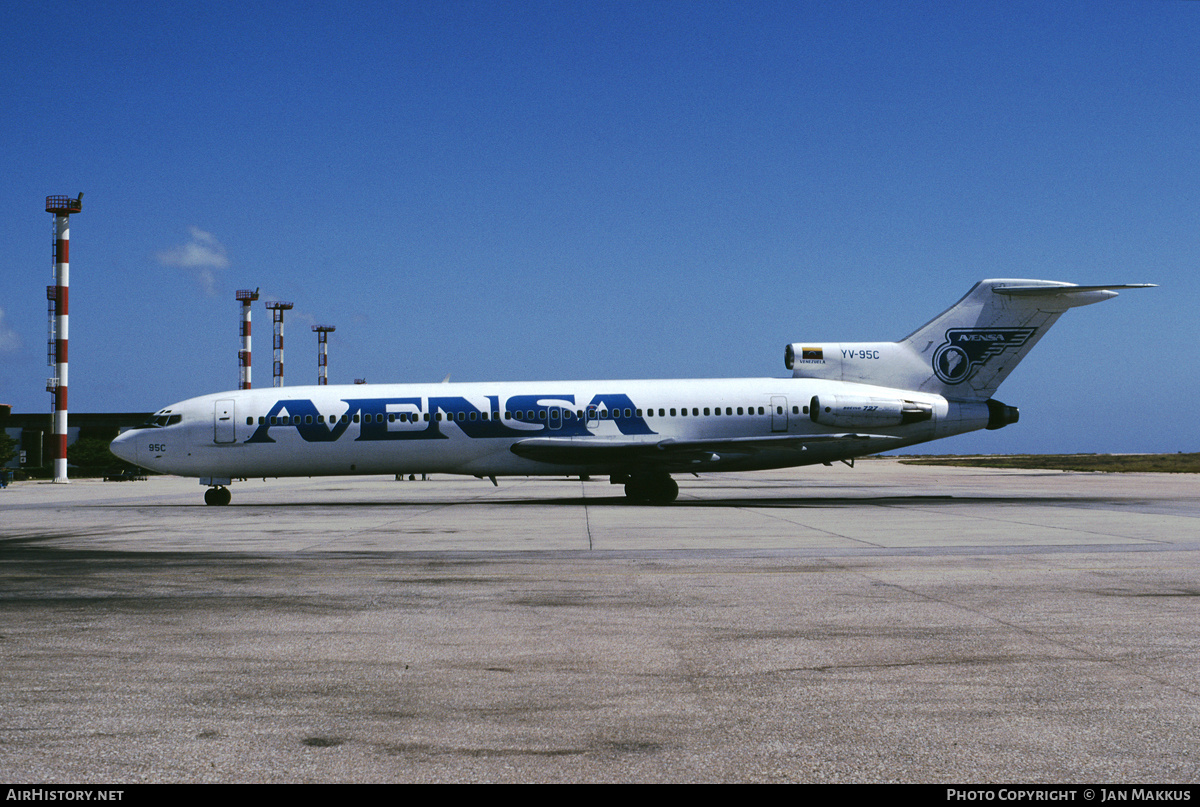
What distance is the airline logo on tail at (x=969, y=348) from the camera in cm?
2566

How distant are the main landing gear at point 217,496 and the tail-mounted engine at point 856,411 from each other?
16691 millimetres

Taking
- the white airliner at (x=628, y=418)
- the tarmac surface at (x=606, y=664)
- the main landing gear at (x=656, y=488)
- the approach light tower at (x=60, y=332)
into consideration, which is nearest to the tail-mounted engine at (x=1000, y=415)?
the white airliner at (x=628, y=418)

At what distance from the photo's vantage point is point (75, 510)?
24.6m

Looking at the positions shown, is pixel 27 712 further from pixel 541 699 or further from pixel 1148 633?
pixel 1148 633

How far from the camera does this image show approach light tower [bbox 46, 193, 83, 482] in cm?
5619

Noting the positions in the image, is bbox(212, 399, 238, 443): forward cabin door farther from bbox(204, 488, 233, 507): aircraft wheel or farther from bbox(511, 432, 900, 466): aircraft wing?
bbox(511, 432, 900, 466): aircraft wing

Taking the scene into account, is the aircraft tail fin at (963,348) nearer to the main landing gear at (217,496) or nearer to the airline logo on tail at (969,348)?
the airline logo on tail at (969,348)

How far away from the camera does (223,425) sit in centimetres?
2527

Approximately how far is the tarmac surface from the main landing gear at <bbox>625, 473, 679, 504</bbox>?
37.3ft

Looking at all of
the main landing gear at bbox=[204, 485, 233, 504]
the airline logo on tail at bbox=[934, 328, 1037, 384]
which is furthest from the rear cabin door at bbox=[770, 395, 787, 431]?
the main landing gear at bbox=[204, 485, 233, 504]

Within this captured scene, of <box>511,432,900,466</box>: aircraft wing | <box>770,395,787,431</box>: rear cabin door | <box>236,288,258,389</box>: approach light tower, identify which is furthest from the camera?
<box>236,288,258,389</box>: approach light tower

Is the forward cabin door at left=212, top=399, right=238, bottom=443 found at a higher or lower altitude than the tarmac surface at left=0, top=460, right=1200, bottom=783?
higher

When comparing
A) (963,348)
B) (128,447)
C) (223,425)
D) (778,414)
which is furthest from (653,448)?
(128,447)

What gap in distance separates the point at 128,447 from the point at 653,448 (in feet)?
48.8
